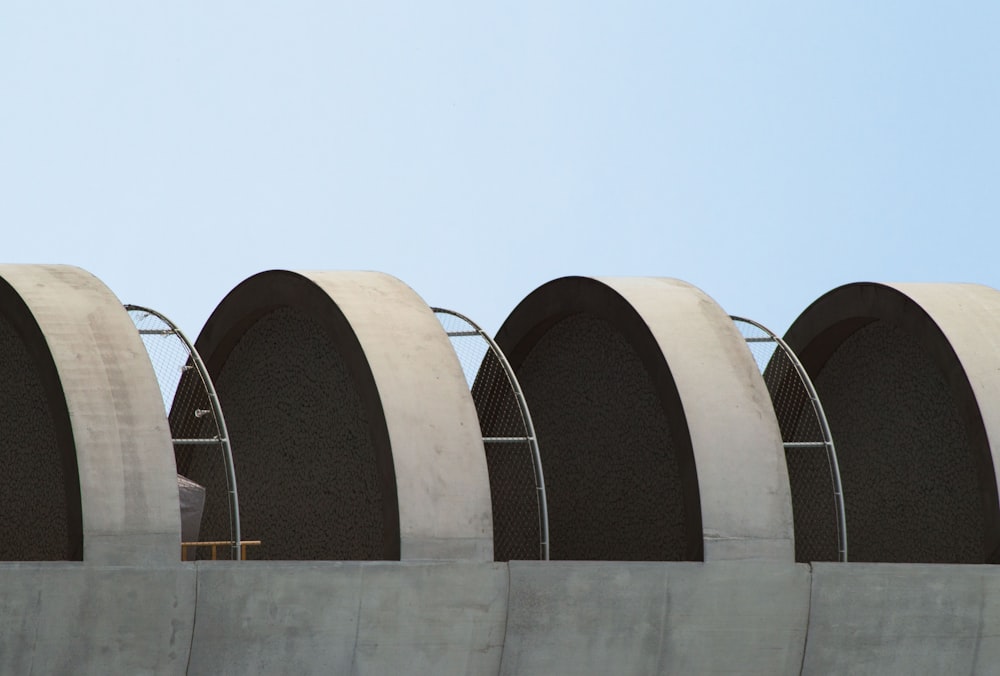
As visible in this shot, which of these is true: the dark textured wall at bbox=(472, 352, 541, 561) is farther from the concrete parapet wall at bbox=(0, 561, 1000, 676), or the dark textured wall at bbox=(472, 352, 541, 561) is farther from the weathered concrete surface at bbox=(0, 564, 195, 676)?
the weathered concrete surface at bbox=(0, 564, 195, 676)

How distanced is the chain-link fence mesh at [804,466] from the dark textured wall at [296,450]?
6239mm

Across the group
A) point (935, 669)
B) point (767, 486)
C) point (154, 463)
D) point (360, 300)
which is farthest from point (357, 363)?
point (935, 669)

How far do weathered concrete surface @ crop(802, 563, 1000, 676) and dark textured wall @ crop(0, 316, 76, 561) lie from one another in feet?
29.6

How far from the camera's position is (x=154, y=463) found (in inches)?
670

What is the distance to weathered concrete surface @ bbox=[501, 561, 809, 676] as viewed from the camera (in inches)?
701

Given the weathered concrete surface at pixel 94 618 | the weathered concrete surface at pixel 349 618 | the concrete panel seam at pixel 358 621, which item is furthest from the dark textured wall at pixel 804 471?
the weathered concrete surface at pixel 94 618

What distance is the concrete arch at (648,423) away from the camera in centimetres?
1941

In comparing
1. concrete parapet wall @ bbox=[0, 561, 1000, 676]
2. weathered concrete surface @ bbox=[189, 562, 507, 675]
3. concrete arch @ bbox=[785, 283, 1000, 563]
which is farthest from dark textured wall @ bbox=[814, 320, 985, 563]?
weathered concrete surface @ bbox=[189, 562, 507, 675]

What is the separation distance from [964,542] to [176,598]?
11.1 metres

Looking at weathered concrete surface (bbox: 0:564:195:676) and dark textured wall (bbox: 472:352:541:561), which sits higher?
weathered concrete surface (bbox: 0:564:195:676)

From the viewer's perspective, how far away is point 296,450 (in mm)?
22281

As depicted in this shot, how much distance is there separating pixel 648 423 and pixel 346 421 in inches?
161

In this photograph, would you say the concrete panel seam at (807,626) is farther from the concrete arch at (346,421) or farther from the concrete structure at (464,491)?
the concrete arch at (346,421)

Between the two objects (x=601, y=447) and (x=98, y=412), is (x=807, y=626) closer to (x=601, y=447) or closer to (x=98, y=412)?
(x=601, y=447)
